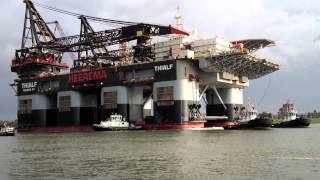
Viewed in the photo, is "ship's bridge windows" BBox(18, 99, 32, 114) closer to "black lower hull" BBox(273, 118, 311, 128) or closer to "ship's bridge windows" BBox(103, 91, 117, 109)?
"ship's bridge windows" BBox(103, 91, 117, 109)

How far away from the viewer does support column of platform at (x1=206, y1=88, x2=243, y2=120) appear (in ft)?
449

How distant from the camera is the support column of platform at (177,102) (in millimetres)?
118812

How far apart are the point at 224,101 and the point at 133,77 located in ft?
87.7

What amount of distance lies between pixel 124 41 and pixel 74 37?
63.6ft

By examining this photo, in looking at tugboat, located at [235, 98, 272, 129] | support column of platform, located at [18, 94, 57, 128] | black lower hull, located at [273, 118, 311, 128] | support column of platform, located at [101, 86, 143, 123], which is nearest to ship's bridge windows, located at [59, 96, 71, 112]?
support column of platform, located at [18, 94, 57, 128]

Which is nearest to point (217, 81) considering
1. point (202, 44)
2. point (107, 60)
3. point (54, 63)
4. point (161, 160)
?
point (202, 44)

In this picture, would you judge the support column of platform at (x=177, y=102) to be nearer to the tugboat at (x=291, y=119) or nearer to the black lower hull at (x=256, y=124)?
the black lower hull at (x=256, y=124)

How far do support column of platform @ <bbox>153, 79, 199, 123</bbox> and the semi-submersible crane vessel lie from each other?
12 centimetres

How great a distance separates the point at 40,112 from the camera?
156125 millimetres

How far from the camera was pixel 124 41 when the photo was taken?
140 metres

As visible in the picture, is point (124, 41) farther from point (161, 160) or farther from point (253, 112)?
point (161, 160)

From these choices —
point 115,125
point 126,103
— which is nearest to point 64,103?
point 126,103

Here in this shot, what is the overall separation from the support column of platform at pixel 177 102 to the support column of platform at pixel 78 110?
31295 mm

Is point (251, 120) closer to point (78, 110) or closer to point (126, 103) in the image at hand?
point (126, 103)
